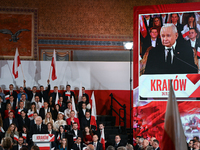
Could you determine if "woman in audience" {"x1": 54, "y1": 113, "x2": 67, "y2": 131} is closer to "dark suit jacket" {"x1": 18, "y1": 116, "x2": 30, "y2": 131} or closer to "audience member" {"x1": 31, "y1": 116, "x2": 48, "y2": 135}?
"audience member" {"x1": 31, "y1": 116, "x2": 48, "y2": 135}

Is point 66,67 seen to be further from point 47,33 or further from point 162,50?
point 162,50

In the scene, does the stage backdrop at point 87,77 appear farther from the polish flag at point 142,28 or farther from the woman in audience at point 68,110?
the polish flag at point 142,28

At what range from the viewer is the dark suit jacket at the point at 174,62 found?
9.98 m

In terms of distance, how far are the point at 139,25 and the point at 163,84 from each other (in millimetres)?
2250

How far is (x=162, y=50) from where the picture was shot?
10141mm

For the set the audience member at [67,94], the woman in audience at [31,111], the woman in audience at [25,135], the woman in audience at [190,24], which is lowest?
the woman in audience at [25,135]

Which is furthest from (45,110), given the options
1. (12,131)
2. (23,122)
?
(12,131)

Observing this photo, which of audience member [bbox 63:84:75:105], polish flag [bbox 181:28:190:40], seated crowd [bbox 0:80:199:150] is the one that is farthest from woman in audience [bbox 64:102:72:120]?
polish flag [bbox 181:28:190:40]

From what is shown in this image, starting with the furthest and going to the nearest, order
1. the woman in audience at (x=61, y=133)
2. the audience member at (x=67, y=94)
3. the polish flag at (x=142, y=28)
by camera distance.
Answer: the audience member at (x=67, y=94) → the polish flag at (x=142, y=28) → the woman in audience at (x=61, y=133)

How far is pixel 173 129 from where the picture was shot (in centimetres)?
249

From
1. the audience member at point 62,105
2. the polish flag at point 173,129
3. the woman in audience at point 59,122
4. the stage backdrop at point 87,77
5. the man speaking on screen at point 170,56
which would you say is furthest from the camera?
the stage backdrop at point 87,77

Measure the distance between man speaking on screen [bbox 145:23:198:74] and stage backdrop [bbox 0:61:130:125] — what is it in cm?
360

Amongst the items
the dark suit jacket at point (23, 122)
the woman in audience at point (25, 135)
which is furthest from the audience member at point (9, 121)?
the woman in audience at point (25, 135)

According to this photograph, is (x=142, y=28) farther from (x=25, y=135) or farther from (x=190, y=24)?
(x=25, y=135)
